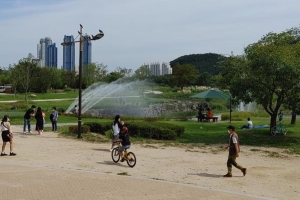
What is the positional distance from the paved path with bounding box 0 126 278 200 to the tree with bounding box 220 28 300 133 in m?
9.13

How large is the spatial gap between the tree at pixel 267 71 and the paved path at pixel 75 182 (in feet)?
30.0

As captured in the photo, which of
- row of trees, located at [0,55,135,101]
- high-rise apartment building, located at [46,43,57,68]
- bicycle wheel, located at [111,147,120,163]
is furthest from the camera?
high-rise apartment building, located at [46,43,57,68]

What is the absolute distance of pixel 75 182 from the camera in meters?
11.2

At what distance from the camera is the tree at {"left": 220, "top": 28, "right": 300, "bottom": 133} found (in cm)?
1986

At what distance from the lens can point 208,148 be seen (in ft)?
63.4

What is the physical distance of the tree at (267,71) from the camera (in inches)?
782

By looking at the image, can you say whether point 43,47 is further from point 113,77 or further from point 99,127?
point 99,127

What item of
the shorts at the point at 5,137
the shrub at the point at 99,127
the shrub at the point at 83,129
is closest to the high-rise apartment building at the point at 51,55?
the shrub at the point at 99,127

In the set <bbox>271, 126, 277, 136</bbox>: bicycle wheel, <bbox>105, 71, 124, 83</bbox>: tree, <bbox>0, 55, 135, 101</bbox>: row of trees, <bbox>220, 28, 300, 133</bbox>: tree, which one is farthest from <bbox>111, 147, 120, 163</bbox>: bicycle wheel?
<bbox>105, 71, 124, 83</bbox>: tree

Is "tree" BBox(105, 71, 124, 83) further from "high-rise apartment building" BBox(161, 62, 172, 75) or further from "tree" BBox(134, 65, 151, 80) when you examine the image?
"high-rise apartment building" BBox(161, 62, 172, 75)

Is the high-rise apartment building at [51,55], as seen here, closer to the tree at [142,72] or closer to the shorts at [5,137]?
the tree at [142,72]

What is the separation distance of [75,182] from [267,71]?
39.7ft

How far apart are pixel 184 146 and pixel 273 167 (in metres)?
5.43

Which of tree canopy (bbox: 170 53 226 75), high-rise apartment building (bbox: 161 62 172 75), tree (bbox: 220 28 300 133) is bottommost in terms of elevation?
tree (bbox: 220 28 300 133)
